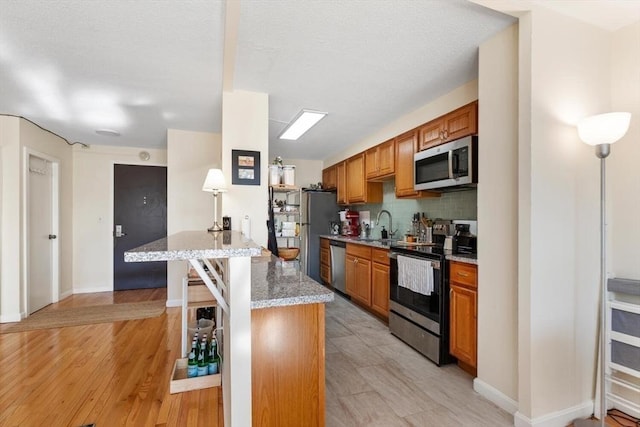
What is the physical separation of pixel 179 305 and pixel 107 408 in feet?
7.27

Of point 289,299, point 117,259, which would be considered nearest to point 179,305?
point 117,259

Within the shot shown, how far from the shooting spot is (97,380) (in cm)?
220

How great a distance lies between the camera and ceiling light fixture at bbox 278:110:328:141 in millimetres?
3283

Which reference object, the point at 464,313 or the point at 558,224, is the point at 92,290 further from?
the point at 558,224

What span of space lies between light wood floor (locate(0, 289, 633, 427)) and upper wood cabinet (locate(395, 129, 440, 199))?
152 centimetres

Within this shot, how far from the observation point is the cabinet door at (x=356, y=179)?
4277 millimetres

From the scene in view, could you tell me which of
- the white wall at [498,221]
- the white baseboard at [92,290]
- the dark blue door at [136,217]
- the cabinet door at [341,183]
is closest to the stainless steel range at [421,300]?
the white wall at [498,221]

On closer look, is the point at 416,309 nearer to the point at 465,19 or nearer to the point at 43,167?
the point at 465,19

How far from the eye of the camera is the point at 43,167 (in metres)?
4.05

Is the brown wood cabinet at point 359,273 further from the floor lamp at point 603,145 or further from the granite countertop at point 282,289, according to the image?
the floor lamp at point 603,145

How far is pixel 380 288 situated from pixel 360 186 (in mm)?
1593

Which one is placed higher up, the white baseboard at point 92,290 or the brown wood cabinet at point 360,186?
the brown wood cabinet at point 360,186

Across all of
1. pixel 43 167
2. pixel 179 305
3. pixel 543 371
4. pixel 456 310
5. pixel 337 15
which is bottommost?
pixel 179 305

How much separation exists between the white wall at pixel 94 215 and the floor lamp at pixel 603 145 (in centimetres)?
570
